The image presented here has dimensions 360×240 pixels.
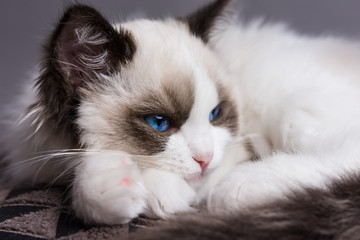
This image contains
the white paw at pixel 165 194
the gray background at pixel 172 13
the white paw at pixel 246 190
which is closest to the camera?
the white paw at pixel 246 190

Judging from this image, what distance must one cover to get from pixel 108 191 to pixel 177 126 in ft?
0.91

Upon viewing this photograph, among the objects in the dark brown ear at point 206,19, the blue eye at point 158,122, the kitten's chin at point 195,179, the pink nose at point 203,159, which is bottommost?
the kitten's chin at point 195,179

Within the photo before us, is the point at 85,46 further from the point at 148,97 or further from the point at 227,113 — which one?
the point at 227,113

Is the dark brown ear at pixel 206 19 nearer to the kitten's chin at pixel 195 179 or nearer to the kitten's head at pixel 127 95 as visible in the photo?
the kitten's head at pixel 127 95

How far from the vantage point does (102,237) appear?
2.90 ft

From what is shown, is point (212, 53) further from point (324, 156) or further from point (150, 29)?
point (324, 156)

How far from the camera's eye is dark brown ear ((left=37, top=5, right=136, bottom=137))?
1018 mm

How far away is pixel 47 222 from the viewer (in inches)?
37.7

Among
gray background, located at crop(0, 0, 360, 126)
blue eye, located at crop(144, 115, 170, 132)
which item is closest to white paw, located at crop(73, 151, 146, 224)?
blue eye, located at crop(144, 115, 170, 132)

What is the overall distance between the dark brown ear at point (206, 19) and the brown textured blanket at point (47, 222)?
0.69 meters

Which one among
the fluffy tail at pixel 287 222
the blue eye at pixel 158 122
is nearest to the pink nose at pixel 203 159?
the blue eye at pixel 158 122

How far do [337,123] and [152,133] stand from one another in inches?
22.0

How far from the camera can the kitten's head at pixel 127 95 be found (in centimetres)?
103

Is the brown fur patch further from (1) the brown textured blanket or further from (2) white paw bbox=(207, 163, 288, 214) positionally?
(1) the brown textured blanket
